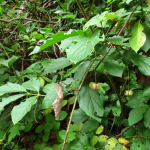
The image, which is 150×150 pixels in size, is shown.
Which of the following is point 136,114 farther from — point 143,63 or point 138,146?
point 143,63

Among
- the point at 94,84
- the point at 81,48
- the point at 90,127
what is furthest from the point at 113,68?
the point at 90,127

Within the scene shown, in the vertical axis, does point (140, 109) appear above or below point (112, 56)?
below

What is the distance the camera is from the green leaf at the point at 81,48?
0.34 meters

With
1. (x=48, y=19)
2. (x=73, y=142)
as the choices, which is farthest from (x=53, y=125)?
(x=48, y=19)

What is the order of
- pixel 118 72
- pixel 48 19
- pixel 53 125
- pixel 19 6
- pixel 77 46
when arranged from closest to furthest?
1. pixel 77 46
2. pixel 118 72
3. pixel 53 125
4. pixel 48 19
5. pixel 19 6

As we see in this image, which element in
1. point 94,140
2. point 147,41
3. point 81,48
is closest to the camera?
point 81,48

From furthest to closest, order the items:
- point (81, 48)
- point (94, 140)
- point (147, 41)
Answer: point (94, 140)
point (147, 41)
point (81, 48)

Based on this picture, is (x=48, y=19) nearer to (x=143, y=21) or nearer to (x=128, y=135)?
(x=143, y=21)

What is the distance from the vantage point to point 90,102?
52 cm

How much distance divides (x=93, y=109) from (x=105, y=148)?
372mm

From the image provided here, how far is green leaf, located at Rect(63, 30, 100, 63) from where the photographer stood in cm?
34

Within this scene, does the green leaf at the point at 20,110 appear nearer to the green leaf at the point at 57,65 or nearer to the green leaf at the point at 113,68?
the green leaf at the point at 57,65

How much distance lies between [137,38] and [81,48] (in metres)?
0.24

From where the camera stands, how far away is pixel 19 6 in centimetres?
204
